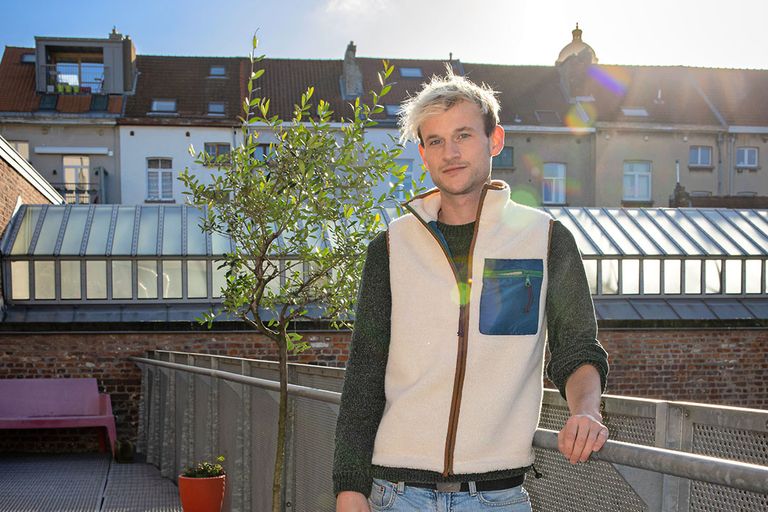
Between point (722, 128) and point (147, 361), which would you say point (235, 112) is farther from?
point (147, 361)

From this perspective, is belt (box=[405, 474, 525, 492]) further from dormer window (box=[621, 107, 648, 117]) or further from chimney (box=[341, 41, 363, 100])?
dormer window (box=[621, 107, 648, 117])

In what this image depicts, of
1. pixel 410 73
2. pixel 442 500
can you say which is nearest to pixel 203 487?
pixel 442 500

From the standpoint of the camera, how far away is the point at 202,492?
7328 mm

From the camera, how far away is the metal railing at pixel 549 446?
80.4 inches

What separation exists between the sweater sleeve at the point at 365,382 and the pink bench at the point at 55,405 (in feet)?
37.9

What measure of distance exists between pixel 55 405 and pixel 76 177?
18.6 m

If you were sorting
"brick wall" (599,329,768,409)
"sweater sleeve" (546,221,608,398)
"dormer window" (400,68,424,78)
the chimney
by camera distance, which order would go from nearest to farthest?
1. "sweater sleeve" (546,221,608,398)
2. "brick wall" (599,329,768,409)
3. the chimney
4. "dormer window" (400,68,424,78)

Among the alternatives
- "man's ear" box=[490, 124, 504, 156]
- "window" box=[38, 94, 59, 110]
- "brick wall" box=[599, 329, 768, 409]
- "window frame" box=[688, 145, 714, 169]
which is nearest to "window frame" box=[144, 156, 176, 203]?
"window" box=[38, 94, 59, 110]

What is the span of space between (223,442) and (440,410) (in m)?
5.66

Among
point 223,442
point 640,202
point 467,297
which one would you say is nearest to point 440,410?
point 467,297

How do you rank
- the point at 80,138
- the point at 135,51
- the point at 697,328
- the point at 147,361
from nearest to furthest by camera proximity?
the point at 147,361
the point at 697,328
the point at 80,138
the point at 135,51

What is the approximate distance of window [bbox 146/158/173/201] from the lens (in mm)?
31344

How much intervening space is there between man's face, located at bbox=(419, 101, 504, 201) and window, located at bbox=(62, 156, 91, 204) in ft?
98.1

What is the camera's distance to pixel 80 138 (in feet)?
102
